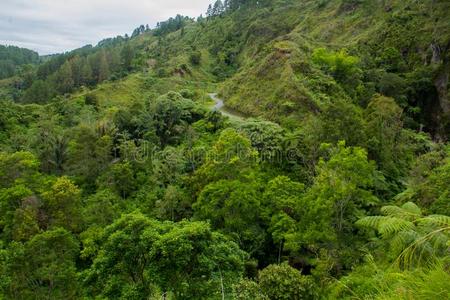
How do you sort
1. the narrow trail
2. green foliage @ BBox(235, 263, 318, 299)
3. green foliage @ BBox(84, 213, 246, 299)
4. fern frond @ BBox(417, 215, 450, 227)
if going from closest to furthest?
1. fern frond @ BBox(417, 215, 450, 227)
2. green foliage @ BBox(84, 213, 246, 299)
3. green foliage @ BBox(235, 263, 318, 299)
4. the narrow trail

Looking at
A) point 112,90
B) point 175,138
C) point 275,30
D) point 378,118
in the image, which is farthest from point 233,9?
point 378,118

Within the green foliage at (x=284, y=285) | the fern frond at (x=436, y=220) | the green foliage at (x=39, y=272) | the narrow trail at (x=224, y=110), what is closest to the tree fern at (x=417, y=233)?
the fern frond at (x=436, y=220)

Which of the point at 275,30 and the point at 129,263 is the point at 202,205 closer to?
the point at 129,263

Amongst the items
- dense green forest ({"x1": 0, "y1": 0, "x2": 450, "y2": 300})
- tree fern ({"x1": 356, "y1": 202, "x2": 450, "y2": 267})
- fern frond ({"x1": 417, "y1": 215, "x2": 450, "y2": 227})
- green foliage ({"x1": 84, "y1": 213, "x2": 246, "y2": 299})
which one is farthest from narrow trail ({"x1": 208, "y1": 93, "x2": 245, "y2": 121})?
fern frond ({"x1": 417, "y1": 215, "x2": 450, "y2": 227})

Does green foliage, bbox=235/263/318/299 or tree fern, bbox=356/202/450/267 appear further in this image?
green foliage, bbox=235/263/318/299

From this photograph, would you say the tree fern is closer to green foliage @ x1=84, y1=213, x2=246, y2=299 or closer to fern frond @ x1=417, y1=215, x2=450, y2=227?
fern frond @ x1=417, y1=215, x2=450, y2=227
